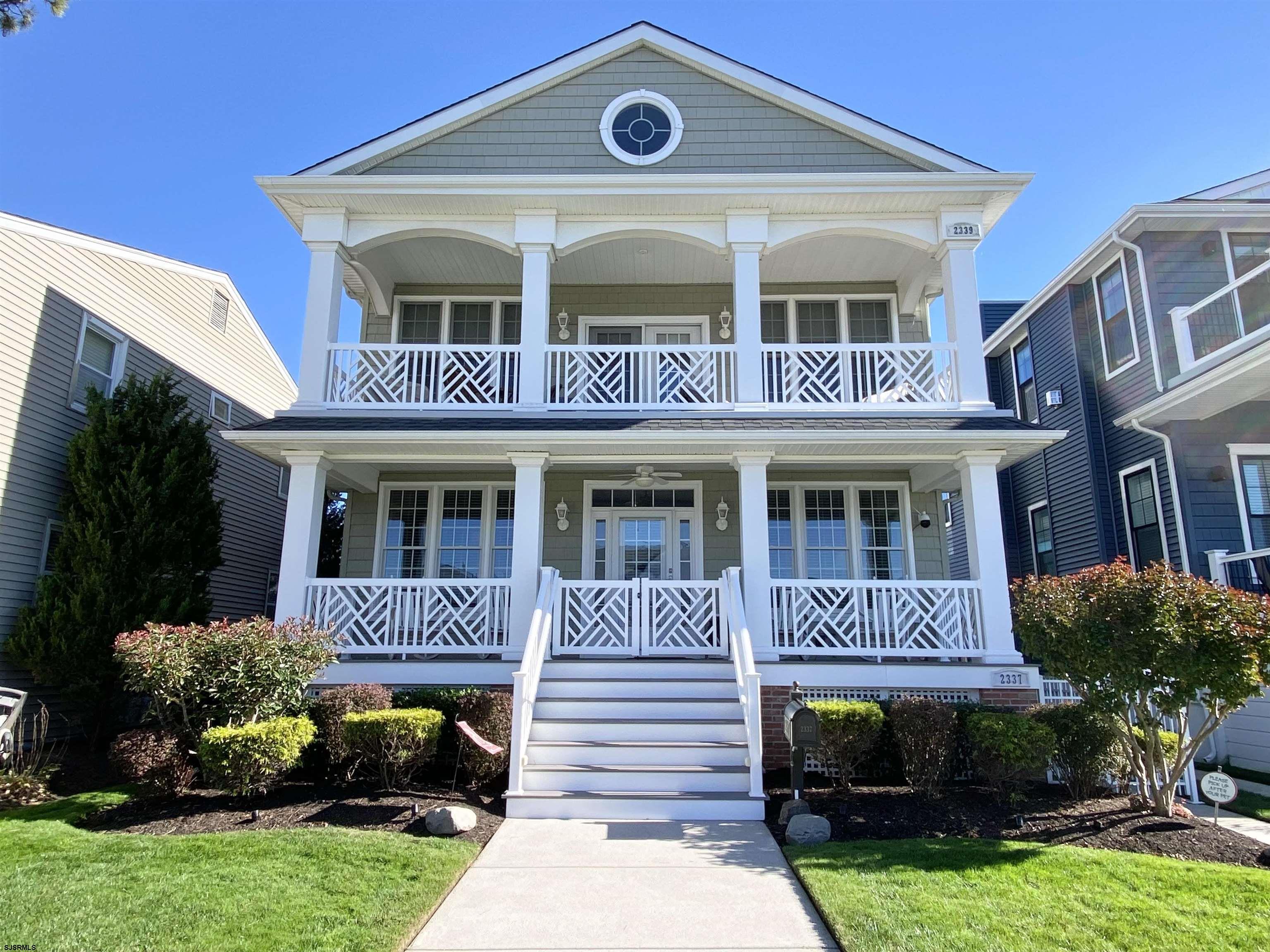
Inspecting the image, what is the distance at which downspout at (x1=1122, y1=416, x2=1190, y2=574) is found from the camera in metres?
11.6

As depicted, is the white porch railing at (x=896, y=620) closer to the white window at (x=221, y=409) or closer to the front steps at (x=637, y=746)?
the front steps at (x=637, y=746)

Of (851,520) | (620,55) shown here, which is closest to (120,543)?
(620,55)

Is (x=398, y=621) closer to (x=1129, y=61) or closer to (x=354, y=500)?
(x=354, y=500)

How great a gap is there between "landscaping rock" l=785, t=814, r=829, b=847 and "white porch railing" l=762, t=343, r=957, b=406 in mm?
5446

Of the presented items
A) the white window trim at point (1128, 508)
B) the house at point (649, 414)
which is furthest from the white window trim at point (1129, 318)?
the house at point (649, 414)

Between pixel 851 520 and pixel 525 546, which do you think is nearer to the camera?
pixel 525 546

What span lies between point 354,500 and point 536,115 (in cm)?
635

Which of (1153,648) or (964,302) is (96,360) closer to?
(964,302)

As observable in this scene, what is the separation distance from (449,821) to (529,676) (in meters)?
1.88

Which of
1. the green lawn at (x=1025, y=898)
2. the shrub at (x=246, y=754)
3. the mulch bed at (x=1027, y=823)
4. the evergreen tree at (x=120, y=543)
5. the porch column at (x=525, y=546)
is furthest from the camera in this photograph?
the evergreen tree at (x=120, y=543)

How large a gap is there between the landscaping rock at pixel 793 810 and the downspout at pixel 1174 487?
27.7 feet

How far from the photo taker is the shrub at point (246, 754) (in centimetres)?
636

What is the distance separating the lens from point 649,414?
33.0 feet

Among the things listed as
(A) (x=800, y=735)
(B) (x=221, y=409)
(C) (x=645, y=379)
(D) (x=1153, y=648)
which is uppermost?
(B) (x=221, y=409)
